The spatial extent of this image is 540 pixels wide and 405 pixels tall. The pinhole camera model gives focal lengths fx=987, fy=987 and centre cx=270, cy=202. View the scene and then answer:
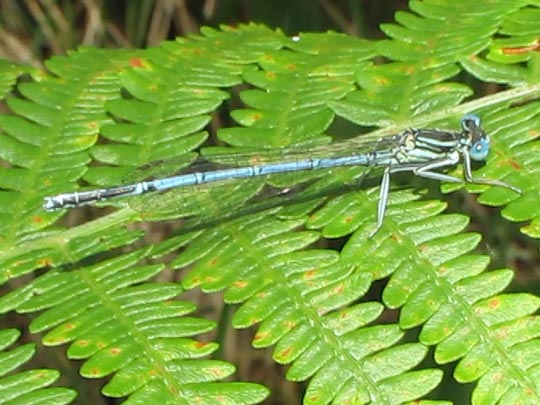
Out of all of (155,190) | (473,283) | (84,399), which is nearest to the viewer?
(473,283)

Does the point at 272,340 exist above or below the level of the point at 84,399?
below

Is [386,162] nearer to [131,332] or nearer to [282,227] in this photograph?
[282,227]

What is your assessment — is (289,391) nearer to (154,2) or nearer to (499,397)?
(154,2)

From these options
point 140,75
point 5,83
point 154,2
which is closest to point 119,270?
point 140,75

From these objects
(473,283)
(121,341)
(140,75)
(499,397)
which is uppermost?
(140,75)

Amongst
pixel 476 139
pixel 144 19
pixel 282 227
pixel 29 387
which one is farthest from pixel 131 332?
pixel 144 19

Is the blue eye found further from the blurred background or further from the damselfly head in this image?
the blurred background

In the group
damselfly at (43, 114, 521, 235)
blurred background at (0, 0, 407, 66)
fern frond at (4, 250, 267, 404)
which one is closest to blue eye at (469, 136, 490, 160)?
damselfly at (43, 114, 521, 235)

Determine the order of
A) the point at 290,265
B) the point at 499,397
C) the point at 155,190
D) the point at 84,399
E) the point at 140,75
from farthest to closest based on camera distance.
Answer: the point at 84,399
the point at 140,75
the point at 155,190
the point at 290,265
the point at 499,397
